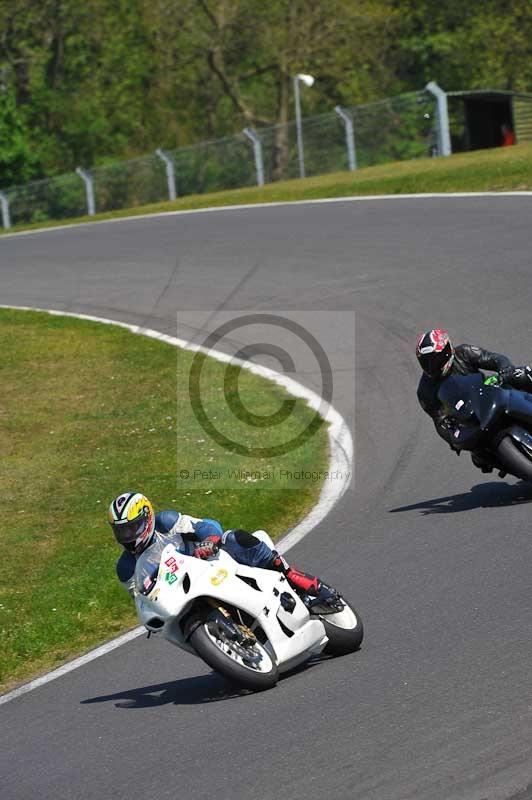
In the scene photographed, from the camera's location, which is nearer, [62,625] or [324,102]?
[62,625]

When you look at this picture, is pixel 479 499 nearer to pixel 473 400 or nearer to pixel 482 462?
pixel 482 462

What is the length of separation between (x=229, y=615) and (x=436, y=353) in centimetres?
423

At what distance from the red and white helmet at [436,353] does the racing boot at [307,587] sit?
350 centimetres

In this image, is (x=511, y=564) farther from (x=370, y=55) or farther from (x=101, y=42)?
(x=101, y=42)

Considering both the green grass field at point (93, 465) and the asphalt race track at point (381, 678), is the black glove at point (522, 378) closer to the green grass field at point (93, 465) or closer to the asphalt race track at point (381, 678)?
the asphalt race track at point (381, 678)

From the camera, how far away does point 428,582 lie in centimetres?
891

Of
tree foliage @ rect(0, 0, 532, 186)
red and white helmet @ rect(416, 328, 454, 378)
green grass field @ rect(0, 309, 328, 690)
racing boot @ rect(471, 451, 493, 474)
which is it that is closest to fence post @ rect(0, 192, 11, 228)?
tree foliage @ rect(0, 0, 532, 186)

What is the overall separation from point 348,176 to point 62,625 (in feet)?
74.3

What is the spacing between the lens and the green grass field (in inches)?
402

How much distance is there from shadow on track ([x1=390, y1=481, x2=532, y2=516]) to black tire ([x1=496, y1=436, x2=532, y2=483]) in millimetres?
325

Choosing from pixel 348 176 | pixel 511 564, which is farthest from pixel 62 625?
pixel 348 176

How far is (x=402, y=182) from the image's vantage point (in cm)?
2792

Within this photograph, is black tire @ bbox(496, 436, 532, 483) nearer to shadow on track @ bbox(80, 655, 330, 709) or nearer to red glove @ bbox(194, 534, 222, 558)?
shadow on track @ bbox(80, 655, 330, 709)

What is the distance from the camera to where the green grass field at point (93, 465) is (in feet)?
33.5
